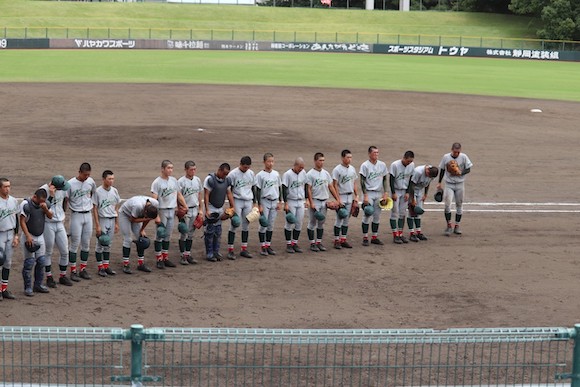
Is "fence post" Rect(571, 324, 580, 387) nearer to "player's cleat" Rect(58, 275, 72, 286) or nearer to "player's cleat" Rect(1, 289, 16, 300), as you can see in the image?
"player's cleat" Rect(1, 289, 16, 300)

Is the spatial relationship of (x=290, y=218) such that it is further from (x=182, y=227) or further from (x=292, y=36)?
(x=292, y=36)

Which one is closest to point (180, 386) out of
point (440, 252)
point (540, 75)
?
point (440, 252)

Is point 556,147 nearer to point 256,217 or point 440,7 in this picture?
point 256,217

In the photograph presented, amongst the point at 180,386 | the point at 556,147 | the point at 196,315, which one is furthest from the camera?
the point at 556,147

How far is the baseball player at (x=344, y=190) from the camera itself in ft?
57.8

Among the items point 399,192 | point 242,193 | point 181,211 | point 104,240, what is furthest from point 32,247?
point 399,192

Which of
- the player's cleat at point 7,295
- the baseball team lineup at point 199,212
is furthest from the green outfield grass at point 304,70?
the player's cleat at point 7,295

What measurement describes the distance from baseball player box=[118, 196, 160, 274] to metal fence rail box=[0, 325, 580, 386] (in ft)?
11.2

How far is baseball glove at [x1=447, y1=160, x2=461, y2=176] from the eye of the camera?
61.7ft

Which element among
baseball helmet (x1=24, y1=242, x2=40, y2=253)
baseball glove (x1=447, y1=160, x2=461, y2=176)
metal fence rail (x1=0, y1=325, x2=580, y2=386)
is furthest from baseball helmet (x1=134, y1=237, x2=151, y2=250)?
baseball glove (x1=447, y1=160, x2=461, y2=176)

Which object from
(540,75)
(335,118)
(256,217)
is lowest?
(256,217)

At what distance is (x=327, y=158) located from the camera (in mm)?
26500

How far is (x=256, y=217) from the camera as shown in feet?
55.1

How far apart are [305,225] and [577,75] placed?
4063cm
